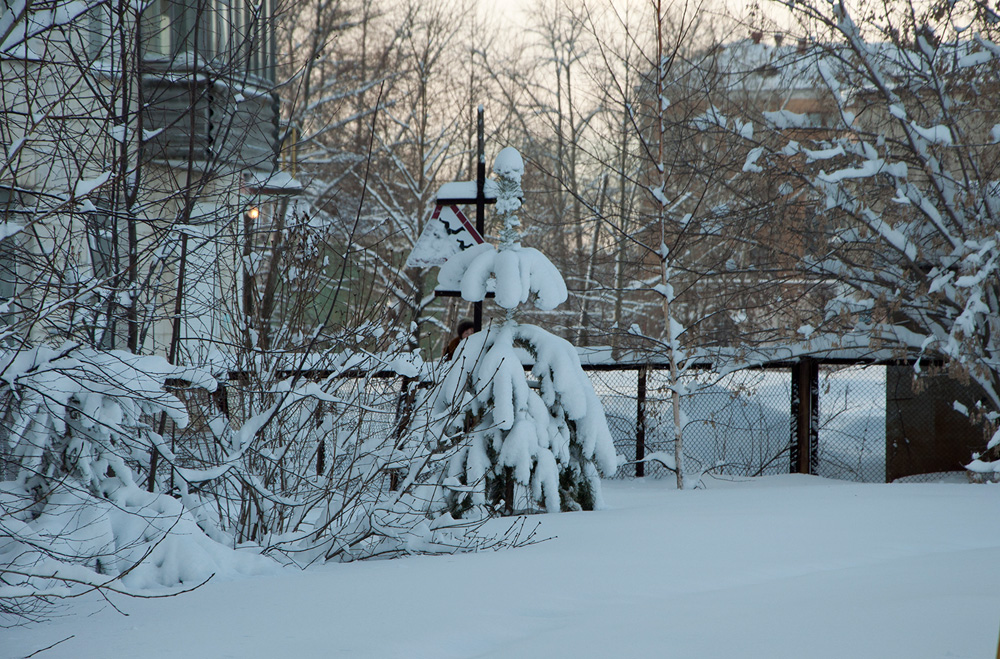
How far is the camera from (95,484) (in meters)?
3.80

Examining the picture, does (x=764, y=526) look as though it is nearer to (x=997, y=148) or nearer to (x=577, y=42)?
(x=997, y=148)

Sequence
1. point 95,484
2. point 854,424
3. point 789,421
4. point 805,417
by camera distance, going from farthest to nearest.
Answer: point 854,424 < point 789,421 < point 805,417 < point 95,484

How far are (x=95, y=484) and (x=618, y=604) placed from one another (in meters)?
2.33

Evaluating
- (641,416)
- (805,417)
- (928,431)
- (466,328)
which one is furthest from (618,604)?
(928,431)

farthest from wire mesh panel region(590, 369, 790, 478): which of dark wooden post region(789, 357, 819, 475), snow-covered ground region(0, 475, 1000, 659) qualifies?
snow-covered ground region(0, 475, 1000, 659)

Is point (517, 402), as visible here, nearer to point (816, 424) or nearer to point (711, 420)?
point (711, 420)

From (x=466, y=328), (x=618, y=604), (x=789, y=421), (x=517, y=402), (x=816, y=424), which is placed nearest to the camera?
(x=618, y=604)

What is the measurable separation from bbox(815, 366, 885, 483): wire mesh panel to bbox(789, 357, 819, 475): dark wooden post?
0.77 feet

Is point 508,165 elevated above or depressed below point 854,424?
above

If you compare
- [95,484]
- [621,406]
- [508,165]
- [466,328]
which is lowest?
[95,484]

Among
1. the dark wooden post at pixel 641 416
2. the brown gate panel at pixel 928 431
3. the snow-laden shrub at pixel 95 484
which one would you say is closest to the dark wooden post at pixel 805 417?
the brown gate panel at pixel 928 431

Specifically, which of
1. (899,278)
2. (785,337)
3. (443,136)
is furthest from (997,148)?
(443,136)

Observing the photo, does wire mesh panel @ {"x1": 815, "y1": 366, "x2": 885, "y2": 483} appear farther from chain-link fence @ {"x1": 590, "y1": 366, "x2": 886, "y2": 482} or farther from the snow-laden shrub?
the snow-laden shrub

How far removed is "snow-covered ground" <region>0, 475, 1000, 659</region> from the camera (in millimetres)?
2736
